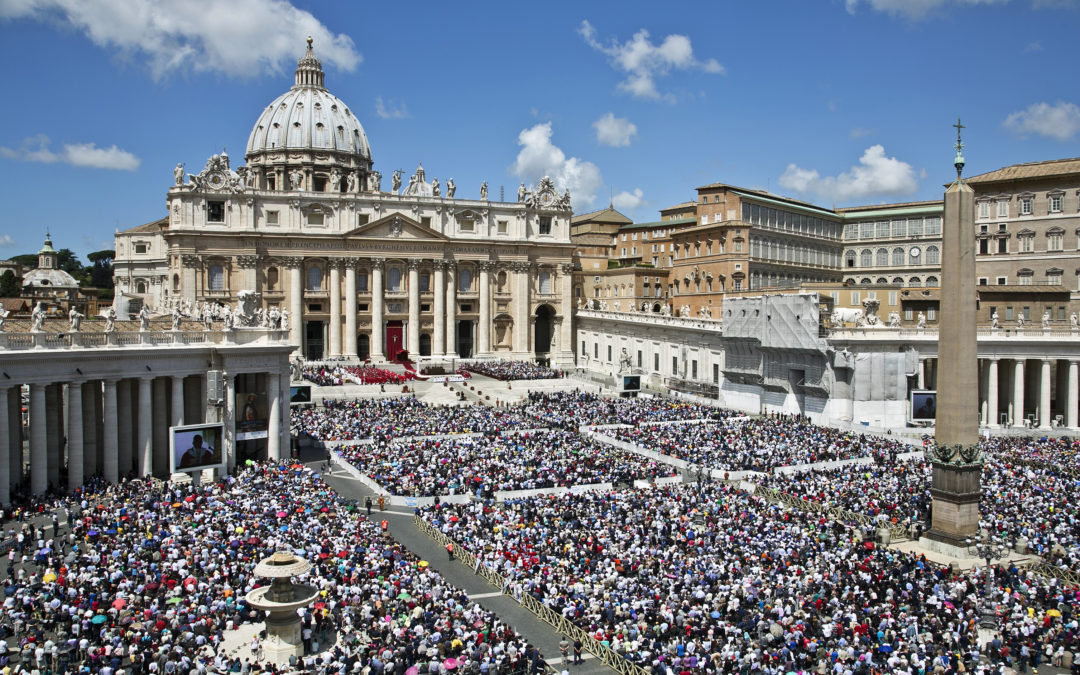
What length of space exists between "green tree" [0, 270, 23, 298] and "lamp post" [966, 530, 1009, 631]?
12167 cm

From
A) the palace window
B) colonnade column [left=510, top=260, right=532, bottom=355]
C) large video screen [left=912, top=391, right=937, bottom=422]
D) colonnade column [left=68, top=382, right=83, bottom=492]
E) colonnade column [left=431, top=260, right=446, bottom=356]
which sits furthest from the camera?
colonnade column [left=510, top=260, right=532, bottom=355]

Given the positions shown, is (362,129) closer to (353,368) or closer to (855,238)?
(353,368)

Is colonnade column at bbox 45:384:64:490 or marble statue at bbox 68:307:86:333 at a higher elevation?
marble statue at bbox 68:307:86:333

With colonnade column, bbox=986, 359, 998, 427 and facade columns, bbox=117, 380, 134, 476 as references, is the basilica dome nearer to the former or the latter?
facade columns, bbox=117, 380, 134, 476

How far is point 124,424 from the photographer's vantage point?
3681 cm

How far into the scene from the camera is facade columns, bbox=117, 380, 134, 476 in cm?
3669

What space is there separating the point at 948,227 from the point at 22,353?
33024mm

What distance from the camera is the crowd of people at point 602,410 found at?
169 feet

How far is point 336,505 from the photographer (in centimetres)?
3169

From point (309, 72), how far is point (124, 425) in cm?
9286

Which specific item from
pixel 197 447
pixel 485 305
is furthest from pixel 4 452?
pixel 485 305

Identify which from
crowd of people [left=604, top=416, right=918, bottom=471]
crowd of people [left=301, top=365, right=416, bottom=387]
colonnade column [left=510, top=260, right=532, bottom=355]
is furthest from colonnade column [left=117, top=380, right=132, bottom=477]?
colonnade column [left=510, top=260, right=532, bottom=355]

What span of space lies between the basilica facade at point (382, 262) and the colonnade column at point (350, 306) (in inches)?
4.5

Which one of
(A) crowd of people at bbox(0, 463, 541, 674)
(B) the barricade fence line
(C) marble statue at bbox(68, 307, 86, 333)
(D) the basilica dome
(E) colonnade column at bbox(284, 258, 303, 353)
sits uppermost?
(D) the basilica dome
